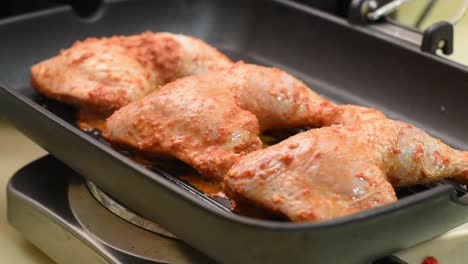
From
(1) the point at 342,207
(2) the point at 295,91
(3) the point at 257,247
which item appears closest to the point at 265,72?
(2) the point at 295,91

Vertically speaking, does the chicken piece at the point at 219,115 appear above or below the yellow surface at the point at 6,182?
above

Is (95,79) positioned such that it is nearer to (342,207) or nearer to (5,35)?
(5,35)

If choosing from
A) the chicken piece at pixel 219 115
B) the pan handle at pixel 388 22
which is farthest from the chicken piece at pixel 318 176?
the pan handle at pixel 388 22

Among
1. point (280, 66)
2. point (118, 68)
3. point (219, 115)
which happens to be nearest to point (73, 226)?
point (219, 115)

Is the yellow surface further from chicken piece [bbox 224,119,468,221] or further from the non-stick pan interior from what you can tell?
chicken piece [bbox 224,119,468,221]

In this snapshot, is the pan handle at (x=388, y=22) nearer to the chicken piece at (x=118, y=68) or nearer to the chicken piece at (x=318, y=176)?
the chicken piece at (x=118, y=68)

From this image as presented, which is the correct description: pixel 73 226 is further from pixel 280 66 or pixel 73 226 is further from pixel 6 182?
pixel 280 66
